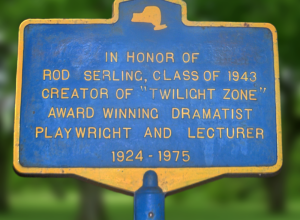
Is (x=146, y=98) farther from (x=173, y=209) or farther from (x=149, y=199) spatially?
(x=173, y=209)

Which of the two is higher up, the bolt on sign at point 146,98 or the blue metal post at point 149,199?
the bolt on sign at point 146,98

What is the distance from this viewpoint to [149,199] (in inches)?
103

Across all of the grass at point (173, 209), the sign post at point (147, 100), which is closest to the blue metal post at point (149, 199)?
the sign post at point (147, 100)

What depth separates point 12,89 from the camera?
9180 millimetres

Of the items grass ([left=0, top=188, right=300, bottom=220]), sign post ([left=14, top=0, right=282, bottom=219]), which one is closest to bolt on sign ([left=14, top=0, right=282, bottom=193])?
sign post ([left=14, top=0, right=282, bottom=219])

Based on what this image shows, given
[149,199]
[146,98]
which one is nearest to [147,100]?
[146,98]

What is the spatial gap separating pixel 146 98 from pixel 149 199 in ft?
2.37

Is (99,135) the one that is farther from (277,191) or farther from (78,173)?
(277,191)

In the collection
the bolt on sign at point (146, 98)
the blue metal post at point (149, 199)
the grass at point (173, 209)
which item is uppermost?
the grass at point (173, 209)

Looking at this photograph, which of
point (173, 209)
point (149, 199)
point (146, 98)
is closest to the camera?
point (149, 199)

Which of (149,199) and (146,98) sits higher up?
(146,98)

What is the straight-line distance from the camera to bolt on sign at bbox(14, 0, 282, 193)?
8.72 ft

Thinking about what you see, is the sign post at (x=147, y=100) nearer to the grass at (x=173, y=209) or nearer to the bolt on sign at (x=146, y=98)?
the bolt on sign at (x=146, y=98)

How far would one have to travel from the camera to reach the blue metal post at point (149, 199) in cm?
262
